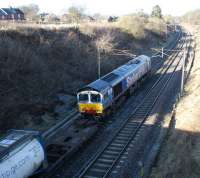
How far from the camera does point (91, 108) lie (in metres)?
29.5

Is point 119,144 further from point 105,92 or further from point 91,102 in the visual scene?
point 105,92

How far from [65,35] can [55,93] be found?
15.6 m

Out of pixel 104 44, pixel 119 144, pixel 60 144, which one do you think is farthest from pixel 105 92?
pixel 104 44

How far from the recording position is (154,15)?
14112cm

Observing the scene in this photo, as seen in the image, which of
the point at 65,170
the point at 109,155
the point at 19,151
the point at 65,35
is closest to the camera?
the point at 19,151

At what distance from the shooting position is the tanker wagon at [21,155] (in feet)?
53.3

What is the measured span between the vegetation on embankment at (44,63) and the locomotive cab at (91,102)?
4343 mm

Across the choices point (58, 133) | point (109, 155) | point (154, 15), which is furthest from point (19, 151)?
point (154, 15)

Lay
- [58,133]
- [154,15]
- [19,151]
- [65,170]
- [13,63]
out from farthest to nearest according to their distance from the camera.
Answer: [154,15] < [13,63] < [58,133] < [65,170] < [19,151]

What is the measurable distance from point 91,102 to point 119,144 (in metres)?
5.57

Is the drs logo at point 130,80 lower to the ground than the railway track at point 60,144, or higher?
higher

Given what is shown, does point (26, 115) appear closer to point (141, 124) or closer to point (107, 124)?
point (107, 124)

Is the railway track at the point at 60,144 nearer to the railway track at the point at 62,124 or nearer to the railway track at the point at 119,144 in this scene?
the railway track at the point at 62,124

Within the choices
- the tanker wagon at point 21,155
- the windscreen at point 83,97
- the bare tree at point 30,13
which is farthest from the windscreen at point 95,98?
the bare tree at point 30,13
